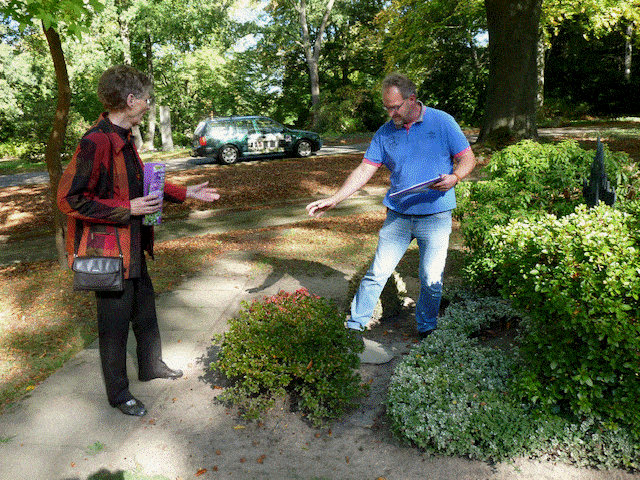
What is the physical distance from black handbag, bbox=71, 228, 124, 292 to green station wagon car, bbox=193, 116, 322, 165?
14.5 meters

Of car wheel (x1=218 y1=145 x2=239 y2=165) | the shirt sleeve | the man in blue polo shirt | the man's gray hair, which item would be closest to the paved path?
the man in blue polo shirt

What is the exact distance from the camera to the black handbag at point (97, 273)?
→ 306cm

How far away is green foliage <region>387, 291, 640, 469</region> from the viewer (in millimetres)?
2752

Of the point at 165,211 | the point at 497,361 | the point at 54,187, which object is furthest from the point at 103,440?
the point at 165,211

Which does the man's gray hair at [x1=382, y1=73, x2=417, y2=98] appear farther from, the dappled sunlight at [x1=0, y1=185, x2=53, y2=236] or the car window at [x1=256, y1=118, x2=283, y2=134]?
the car window at [x1=256, y1=118, x2=283, y2=134]

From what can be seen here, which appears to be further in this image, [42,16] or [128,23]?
[128,23]

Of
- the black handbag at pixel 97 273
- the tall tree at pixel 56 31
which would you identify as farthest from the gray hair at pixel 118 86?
the tall tree at pixel 56 31

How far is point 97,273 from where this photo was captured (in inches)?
121

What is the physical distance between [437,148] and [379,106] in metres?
30.0

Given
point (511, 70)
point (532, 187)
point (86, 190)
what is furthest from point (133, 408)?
point (511, 70)

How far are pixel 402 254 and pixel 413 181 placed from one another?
1.81 feet

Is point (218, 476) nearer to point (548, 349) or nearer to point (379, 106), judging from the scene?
point (548, 349)

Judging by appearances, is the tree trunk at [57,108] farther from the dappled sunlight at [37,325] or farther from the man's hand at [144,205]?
the man's hand at [144,205]

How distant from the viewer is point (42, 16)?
13.9 feet
